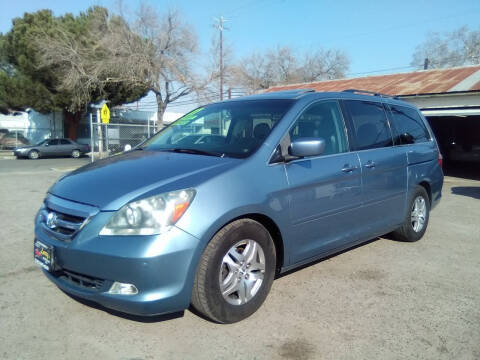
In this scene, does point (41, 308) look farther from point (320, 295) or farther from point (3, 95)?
point (3, 95)

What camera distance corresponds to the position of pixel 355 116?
4.16 meters

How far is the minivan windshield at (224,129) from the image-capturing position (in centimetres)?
343

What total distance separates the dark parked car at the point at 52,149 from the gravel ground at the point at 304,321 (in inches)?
892

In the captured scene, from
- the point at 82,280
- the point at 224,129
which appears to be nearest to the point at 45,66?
the point at 224,129

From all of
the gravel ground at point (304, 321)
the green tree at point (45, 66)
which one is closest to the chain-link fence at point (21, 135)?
the green tree at point (45, 66)

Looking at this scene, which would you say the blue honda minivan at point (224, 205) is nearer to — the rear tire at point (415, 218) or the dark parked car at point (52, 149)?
the rear tire at point (415, 218)

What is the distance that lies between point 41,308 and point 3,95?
105 ft

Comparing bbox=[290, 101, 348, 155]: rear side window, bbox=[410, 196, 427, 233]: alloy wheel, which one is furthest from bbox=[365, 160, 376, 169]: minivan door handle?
bbox=[410, 196, 427, 233]: alloy wheel

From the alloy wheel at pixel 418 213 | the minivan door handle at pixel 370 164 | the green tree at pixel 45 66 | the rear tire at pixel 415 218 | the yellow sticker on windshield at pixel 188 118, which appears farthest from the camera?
the green tree at pixel 45 66

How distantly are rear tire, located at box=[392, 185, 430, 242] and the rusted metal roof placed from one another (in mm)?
8181

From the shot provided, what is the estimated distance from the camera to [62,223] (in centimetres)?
282

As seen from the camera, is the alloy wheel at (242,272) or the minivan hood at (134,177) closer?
the minivan hood at (134,177)

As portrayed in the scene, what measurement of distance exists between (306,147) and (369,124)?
1.50 meters

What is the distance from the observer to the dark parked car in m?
24.5
